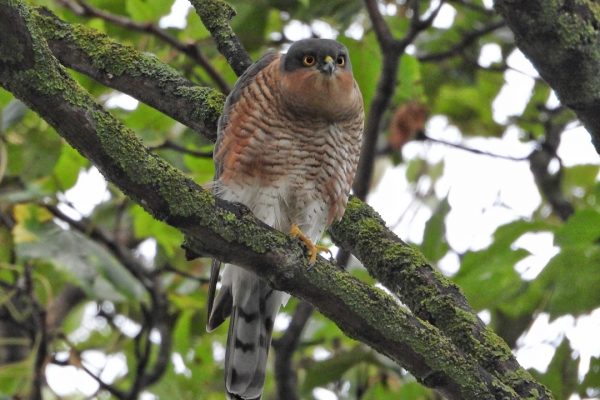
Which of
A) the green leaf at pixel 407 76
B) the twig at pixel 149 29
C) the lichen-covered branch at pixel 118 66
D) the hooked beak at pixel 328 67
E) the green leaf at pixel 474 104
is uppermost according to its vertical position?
the green leaf at pixel 474 104

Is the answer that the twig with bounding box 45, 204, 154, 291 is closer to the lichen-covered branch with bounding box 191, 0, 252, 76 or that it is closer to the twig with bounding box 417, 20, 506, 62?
the lichen-covered branch with bounding box 191, 0, 252, 76

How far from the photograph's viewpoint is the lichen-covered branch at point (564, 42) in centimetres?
345

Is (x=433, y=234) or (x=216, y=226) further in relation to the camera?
(x=433, y=234)

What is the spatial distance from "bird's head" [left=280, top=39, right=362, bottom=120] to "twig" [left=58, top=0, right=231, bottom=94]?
502mm

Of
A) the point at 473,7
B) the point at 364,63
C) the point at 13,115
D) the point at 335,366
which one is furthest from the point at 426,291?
the point at 473,7

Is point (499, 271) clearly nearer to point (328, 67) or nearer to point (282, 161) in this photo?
point (282, 161)

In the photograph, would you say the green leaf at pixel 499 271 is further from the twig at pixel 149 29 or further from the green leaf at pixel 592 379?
the twig at pixel 149 29

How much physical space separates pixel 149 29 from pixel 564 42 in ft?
6.65

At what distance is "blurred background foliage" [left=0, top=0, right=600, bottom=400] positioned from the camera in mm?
3896

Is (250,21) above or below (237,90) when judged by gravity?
above

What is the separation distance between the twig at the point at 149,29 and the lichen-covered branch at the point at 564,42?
1680 mm

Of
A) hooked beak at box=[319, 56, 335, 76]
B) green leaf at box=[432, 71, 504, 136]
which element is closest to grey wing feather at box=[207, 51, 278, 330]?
hooked beak at box=[319, 56, 335, 76]

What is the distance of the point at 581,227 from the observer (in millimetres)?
3406

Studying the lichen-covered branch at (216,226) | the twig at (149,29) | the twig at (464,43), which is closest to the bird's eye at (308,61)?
the twig at (149,29)
